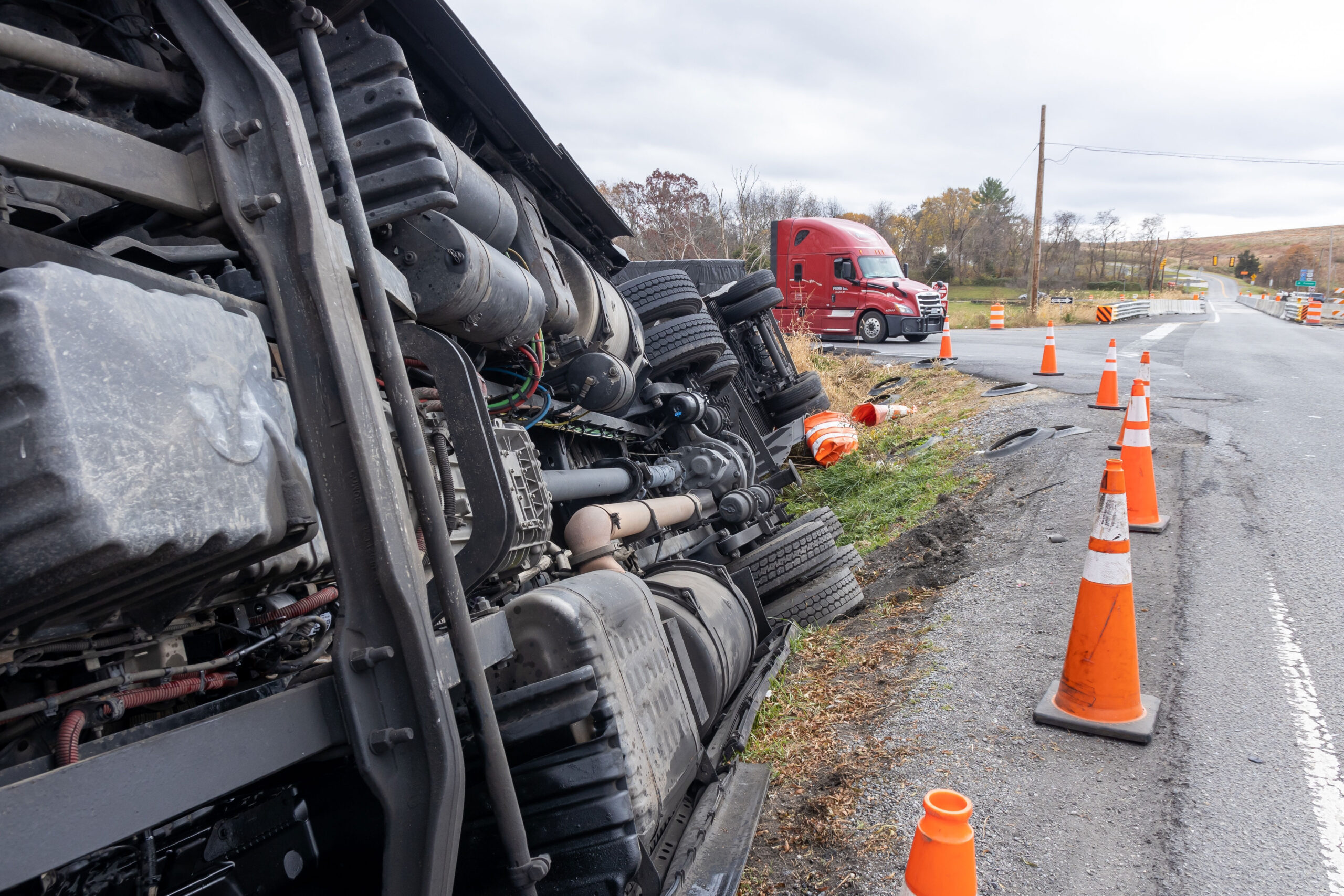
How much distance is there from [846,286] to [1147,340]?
6.81 meters

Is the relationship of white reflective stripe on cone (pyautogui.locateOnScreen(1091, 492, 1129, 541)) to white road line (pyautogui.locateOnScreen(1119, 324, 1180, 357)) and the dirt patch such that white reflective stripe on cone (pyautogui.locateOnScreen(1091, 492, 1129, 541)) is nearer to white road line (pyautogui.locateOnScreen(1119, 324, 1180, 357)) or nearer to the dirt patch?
the dirt patch

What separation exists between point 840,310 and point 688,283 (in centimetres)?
1622

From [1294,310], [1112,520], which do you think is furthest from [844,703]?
[1294,310]

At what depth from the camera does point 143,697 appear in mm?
1700

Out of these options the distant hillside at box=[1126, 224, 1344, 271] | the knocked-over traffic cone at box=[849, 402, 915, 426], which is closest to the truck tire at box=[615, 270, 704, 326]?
the knocked-over traffic cone at box=[849, 402, 915, 426]

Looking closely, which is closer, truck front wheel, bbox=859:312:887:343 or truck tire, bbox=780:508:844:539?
truck tire, bbox=780:508:844:539

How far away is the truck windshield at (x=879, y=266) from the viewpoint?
69.5 ft

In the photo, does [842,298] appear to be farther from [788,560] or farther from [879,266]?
[788,560]

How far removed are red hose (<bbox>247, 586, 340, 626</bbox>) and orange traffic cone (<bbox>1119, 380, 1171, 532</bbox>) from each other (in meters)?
4.62

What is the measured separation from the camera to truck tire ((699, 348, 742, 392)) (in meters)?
6.12

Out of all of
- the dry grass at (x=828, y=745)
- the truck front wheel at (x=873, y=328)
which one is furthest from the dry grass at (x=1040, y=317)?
the dry grass at (x=828, y=745)

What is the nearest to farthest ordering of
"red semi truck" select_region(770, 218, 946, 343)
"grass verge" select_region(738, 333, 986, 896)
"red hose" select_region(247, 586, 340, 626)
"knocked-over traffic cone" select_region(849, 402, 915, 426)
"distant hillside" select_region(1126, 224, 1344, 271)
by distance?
"red hose" select_region(247, 586, 340, 626) → "grass verge" select_region(738, 333, 986, 896) → "knocked-over traffic cone" select_region(849, 402, 915, 426) → "red semi truck" select_region(770, 218, 946, 343) → "distant hillside" select_region(1126, 224, 1344, 271)

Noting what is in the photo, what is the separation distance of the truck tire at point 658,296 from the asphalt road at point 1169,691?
2.53m

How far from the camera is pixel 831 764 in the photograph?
321 centimetres
